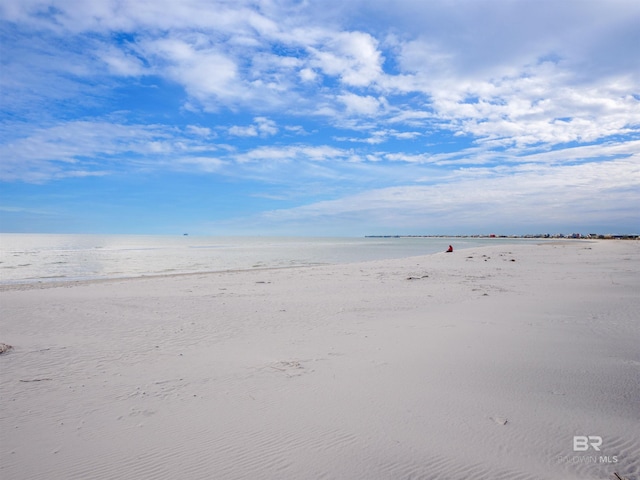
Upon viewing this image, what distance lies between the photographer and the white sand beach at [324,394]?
3342 millimetres

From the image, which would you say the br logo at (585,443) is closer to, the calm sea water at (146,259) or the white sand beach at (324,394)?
the white sand beach at (324,394)

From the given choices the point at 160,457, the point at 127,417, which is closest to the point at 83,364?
the point at 127,417

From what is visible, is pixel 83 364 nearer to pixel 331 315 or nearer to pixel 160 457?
pixel 160 457

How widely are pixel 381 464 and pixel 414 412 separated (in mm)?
1040

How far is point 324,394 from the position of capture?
15.4 feet

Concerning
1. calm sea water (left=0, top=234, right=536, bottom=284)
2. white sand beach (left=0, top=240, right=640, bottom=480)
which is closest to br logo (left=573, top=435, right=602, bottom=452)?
white sand beach (left=0, top=240, right=640, bottom=480)

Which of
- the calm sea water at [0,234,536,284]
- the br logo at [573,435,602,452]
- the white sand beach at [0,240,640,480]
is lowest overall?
the br logo at [573,435,602,452]

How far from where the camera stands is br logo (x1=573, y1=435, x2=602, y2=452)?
11.4 feet

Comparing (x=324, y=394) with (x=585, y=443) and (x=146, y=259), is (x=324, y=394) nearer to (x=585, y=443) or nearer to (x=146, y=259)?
(x=585, y=443)

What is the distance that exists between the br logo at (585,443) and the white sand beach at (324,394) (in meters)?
0.02

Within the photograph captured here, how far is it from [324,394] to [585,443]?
9.14 ft

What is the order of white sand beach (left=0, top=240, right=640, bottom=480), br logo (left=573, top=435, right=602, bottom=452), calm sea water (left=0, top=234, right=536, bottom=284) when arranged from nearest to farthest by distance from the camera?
white sand beach (left=0, top=240, right=640, bottom=480)
br logo (left=573, top=435, right=602, bottom=452)
calm sea water (left=0, top=234, right=536, bottom=284)

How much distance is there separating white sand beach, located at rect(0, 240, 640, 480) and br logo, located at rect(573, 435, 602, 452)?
0.02 metres

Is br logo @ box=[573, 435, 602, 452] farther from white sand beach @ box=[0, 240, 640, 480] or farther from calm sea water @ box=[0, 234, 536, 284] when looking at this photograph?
calm sea water @ box=[0, 234, 536, 284]
